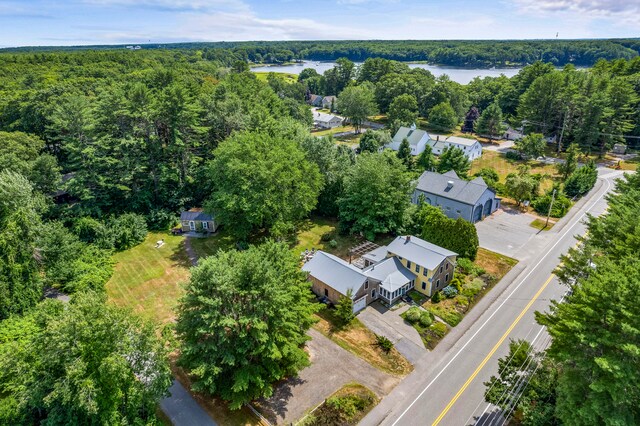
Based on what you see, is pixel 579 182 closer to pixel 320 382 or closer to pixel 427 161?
pixel 427 161

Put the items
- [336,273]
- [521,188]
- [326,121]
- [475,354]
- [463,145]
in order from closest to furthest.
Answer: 1. [475,354]
2. [336,273]
3. [521,188]
4. [463,145]
5. [326,121]

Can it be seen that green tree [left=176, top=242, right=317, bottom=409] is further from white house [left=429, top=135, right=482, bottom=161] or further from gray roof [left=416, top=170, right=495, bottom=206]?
white house [left=429, top=135, right=482, bottom=161]

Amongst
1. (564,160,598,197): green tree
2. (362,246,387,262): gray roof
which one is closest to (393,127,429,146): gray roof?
(564,160,598,197): green tree

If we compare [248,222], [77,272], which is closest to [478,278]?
[248,222]

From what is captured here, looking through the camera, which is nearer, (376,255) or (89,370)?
(89,370)

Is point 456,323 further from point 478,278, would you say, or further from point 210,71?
point 210,71

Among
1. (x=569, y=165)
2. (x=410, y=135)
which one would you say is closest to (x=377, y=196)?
(x=569, y=165)

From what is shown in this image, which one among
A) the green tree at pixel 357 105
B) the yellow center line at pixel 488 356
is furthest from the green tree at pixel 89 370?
the green tree at pixel 357 105
